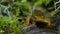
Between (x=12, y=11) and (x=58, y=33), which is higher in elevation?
(x=12, y=11)

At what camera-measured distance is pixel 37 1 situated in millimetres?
1912

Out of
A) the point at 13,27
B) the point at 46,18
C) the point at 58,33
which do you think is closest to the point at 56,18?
the point at 46,18

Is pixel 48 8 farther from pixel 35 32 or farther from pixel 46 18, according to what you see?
pixel 35 32

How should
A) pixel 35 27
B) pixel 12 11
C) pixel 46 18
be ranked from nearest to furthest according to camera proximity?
pixel 35 27 → pixel 46 18 → pixel 12 11

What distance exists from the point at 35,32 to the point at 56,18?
1.06 feet

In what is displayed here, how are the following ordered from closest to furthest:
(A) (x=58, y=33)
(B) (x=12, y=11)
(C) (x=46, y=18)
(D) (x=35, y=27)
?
1. (A) (x=58, y=33)
2. (D) (x=35, y=27)
3. (C) (x=46, y=18)
4. (B) (x=12, y=11)

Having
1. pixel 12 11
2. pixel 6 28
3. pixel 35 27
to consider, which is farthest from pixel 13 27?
pixel 12 11

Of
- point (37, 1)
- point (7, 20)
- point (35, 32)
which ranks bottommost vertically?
point (35, 32)

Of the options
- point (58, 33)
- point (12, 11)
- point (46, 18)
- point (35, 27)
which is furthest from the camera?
point (12, 11)

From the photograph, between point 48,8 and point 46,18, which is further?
point 48,8

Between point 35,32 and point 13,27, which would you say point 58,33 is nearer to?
point 35,32

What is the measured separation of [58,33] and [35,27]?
0.25 metres

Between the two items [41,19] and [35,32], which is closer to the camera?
[35,32]

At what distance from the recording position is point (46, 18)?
1742mm
